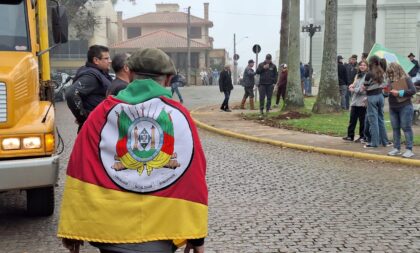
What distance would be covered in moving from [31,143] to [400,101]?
654cm

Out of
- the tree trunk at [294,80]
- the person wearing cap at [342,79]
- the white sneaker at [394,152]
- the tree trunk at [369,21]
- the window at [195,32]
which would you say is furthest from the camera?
the window at [195,32]

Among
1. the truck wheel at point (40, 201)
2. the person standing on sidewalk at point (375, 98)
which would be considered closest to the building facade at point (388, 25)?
the person standing on sidewalk at point (375, 98)

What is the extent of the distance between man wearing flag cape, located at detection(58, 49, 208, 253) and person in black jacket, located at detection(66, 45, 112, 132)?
310cm

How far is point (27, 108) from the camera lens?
5.20 meters

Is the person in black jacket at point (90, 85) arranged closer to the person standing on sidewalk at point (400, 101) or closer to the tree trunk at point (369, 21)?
the person standing on sidewalk at point (400, 101)

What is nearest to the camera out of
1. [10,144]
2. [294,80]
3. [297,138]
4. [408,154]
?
[10,144]

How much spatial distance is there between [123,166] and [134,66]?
1.60ft

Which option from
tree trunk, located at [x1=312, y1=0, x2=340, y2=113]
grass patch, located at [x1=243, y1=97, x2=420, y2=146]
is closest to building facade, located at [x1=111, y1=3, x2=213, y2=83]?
grass patch, located at [x1=243, y1=97, x2=420, y2=146]

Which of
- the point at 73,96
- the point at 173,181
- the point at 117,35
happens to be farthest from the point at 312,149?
the point at 117,35

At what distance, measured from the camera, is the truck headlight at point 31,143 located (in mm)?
4770

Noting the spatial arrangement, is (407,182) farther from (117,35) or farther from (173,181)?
(117,35)

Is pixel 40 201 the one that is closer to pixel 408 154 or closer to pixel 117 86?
pixel 117 86

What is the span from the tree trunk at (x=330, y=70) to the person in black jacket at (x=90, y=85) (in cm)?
1090

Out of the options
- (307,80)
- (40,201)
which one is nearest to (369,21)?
(307,80)
